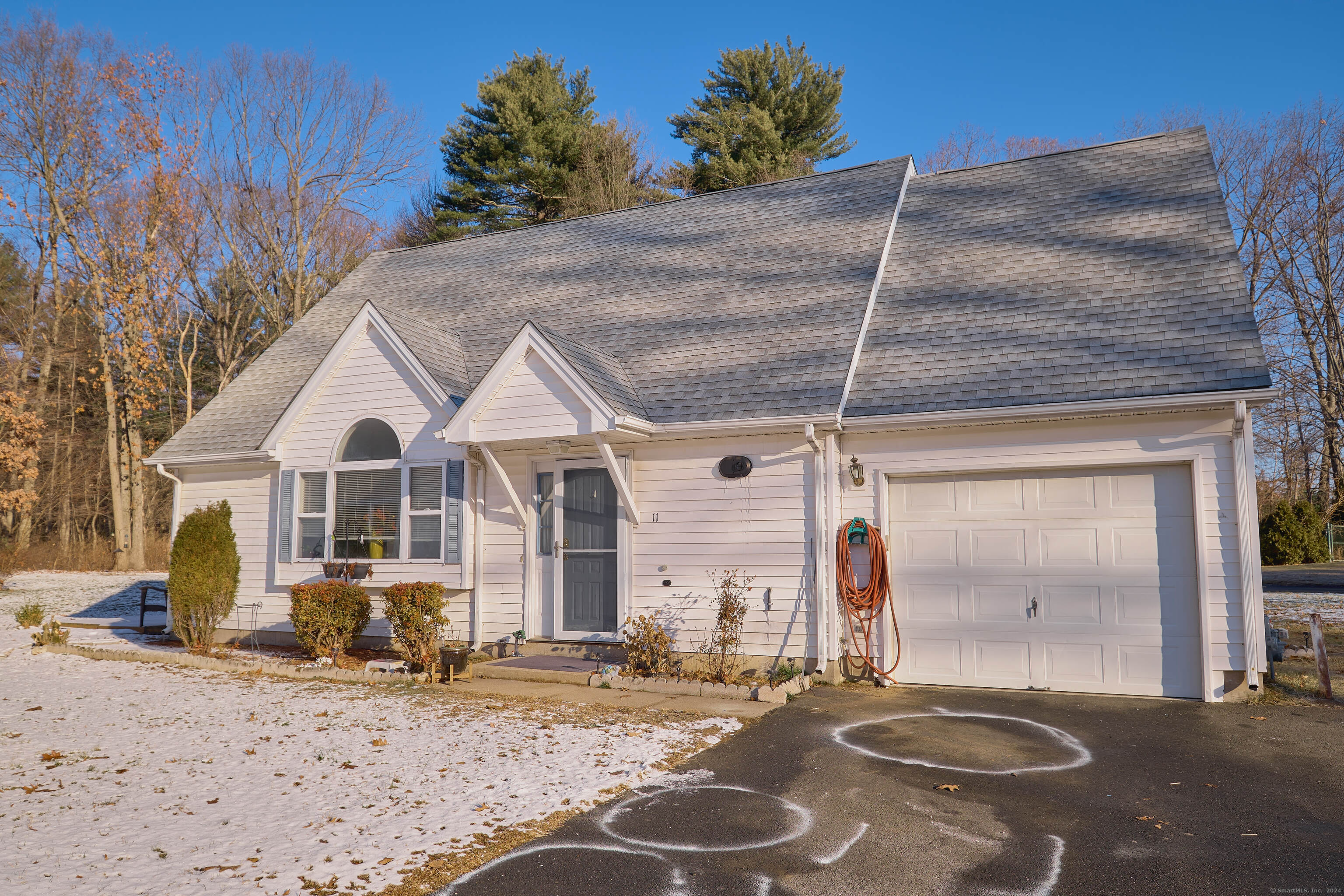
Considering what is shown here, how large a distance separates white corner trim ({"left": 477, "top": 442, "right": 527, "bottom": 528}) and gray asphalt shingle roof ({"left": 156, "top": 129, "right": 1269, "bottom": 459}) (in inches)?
47.1

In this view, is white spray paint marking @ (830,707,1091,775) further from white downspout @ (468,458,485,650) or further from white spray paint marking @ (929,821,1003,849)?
white downspout @ (468,458,485,650)

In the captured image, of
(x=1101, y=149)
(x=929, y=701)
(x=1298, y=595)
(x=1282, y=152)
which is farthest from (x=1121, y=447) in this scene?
(x=1282, y=152)

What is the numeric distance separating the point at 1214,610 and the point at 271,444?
35.4 ft

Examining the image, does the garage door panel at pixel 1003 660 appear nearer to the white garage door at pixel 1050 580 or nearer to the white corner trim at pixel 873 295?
the white garage door at pixel 1050 580

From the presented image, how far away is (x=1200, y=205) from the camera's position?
34.3ft

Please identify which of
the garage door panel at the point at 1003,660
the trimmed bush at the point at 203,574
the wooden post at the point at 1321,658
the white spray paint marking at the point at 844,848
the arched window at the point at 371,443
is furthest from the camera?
the arched window at the point at 371,443

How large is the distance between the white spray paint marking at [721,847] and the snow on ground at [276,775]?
0.24 meters

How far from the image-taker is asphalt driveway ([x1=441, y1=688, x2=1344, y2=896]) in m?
4.16

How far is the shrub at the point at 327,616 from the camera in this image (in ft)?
33.4

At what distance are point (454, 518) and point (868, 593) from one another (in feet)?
16.0

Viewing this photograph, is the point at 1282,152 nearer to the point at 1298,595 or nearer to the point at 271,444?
the point at 1298,595

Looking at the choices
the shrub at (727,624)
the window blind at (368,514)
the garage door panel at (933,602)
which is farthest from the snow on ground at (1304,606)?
the window blind at (368,514)

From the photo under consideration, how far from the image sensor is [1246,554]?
7.86m

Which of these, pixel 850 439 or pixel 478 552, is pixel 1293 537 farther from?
pixel 478 552
